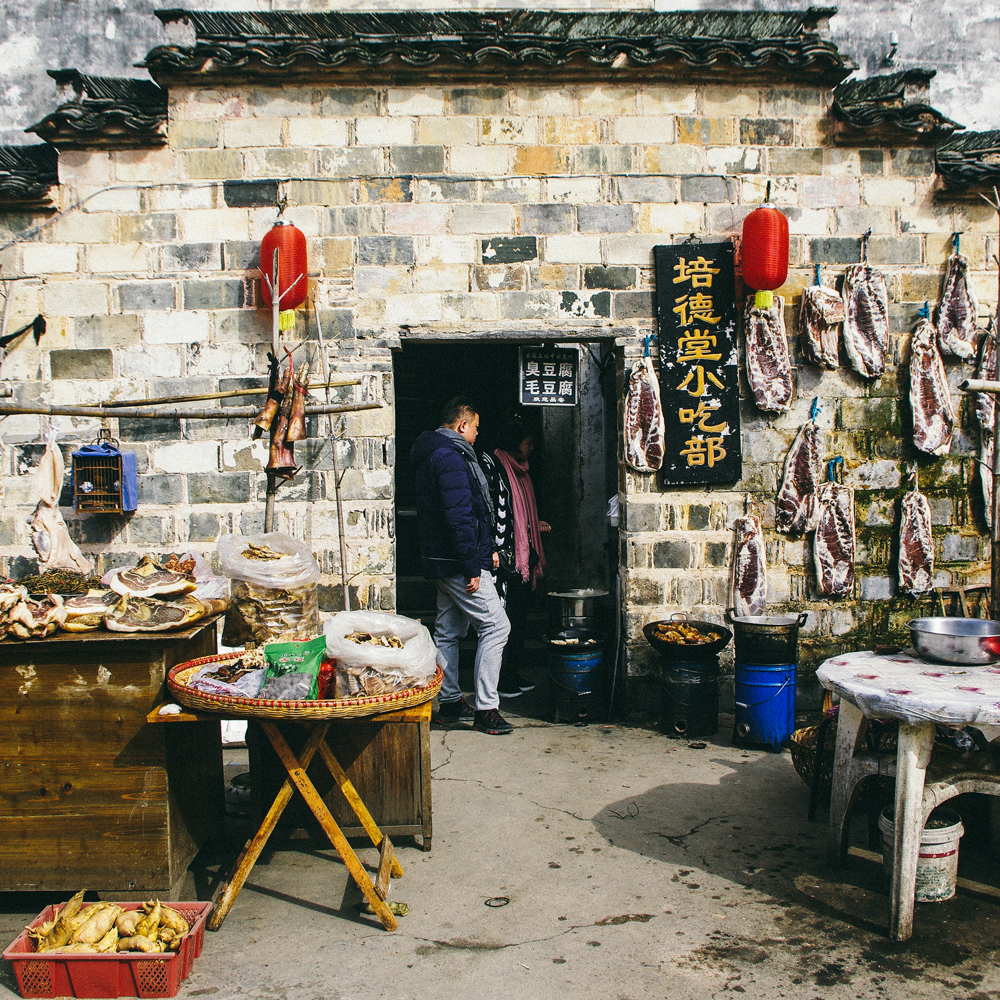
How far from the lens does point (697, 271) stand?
20.3 ft

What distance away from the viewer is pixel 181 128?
20.1 ft

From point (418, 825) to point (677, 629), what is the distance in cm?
266

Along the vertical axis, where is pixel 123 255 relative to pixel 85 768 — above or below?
above

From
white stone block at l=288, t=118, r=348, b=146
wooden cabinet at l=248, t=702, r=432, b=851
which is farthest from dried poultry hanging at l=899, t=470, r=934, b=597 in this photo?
white stone block at l=288, t=118, r=348, b=146

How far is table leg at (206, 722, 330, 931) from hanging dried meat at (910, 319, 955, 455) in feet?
17.2

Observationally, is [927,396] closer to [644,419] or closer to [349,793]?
[644,419]

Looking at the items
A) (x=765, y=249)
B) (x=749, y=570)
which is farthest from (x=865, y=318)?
(x=749, y=570)

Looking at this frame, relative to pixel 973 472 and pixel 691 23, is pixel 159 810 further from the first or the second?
pixel 691 23

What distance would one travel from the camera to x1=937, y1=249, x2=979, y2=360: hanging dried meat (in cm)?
623

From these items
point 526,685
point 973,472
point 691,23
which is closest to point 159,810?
point 526,685

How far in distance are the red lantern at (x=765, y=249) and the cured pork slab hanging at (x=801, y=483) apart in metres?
1.13

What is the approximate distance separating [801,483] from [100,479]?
17.9 ft

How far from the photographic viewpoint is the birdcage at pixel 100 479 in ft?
19.4

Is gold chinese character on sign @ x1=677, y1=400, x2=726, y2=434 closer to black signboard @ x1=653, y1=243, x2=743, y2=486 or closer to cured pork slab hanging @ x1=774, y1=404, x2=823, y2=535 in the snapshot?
black signboard @ x1=653, y1=243, x2=743, y2=486
